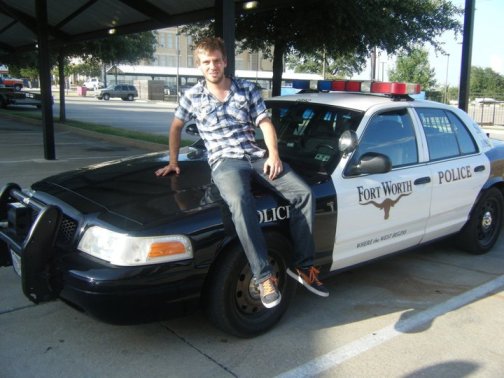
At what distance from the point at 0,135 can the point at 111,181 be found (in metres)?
13.4

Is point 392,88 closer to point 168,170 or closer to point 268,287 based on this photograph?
point 168,170

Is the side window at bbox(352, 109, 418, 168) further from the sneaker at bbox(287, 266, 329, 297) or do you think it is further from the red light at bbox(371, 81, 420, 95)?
the sneaker at bbox(287, 266, 329, 297)

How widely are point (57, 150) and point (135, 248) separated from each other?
10341 millimetres

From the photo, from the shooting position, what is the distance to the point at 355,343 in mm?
3445

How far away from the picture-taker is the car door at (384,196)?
148 inches

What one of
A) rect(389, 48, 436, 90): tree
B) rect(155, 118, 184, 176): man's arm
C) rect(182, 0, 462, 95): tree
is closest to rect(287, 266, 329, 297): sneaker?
rect(155, 118, 184, 176): man's arm

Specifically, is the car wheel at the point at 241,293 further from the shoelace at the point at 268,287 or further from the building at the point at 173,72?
the building at the point at 173,72

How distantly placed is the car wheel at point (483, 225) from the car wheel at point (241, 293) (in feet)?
8.12

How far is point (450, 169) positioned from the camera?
4609mm

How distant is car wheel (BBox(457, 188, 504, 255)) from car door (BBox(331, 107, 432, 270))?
991 mm

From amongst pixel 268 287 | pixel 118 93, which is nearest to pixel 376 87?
pixel 268 287

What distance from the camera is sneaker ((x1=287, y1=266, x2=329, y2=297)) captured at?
3.38 m

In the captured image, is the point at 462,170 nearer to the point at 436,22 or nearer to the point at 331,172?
the point at 331,172

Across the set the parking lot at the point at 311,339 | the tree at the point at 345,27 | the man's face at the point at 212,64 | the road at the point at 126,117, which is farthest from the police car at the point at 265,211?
the road at the point at 126,117
